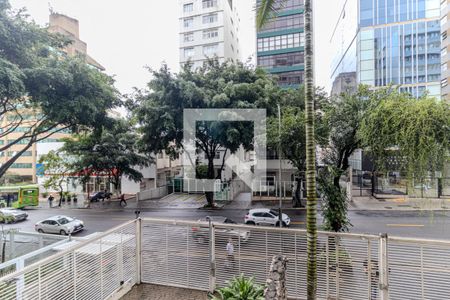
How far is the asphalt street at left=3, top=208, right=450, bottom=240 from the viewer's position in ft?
51.1

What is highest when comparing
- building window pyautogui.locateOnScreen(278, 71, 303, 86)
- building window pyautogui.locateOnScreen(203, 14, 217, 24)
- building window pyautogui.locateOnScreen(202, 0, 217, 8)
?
building window pyautogui.locateOnScreen(202, 0, 217, 8)

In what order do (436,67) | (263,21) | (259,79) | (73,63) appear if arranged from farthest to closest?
(436,67)
(259,79)
(73,63)
(263,21)

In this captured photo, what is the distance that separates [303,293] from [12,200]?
95.6ft

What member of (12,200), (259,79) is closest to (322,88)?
(259,79)

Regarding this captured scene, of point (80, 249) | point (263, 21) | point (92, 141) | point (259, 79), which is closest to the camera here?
point (263, 21)

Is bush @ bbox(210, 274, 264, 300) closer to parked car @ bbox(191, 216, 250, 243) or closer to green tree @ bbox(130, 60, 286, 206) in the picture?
parked car @ bbox(191, 216, 250, 243)

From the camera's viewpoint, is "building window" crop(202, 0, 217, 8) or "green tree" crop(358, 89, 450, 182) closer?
"green tree" crop(358, 89, 450, 182)

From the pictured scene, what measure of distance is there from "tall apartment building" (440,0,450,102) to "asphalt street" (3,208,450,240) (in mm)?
22611

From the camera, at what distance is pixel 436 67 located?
124ft

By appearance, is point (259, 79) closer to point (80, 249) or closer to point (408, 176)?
point (408, 176)

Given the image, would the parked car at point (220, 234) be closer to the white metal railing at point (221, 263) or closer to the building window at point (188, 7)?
the white metal railing at point (221, 263)

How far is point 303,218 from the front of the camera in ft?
62.1

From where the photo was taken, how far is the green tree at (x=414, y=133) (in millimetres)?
6465

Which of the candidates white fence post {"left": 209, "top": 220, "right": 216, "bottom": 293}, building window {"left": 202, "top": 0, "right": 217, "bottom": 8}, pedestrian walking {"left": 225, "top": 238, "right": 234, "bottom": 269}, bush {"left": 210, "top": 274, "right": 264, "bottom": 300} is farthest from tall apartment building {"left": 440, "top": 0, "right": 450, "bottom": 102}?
bush {"left": 210, "top": 274, "right": 264, "bottom": 300}
